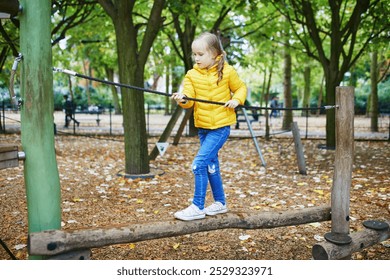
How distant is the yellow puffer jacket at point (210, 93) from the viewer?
3.08m

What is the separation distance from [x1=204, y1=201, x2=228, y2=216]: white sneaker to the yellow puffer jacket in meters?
0.65

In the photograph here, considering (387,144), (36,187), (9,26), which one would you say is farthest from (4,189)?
(387,144)

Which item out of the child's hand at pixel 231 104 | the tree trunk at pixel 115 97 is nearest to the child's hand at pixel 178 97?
the child's hand at pixel 231 104

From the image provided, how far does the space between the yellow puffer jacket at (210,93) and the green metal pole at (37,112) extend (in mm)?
1015

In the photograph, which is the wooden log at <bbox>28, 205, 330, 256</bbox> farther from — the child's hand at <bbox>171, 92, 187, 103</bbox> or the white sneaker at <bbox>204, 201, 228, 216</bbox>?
the child's hand at <bbox>171, 92, 187, 103</bbox>

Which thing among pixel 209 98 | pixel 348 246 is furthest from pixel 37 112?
pixel 348 246

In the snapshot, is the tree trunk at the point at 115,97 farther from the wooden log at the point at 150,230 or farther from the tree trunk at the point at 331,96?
the wooden log at the point at 150,230

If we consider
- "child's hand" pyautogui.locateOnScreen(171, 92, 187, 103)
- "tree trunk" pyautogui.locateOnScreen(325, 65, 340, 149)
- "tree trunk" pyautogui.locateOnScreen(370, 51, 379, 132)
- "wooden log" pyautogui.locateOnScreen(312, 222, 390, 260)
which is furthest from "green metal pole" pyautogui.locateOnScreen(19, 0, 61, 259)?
"tree trunk" pyautogui.locateOnScreen(370, 51, 379, 132)

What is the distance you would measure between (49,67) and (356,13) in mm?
8645

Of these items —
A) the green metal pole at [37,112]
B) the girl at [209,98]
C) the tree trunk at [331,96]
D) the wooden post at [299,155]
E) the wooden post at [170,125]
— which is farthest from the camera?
the tree trunk at [331,96]

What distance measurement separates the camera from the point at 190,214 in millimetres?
2973

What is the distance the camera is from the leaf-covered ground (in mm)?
3682

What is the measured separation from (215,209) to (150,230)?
647 mm
